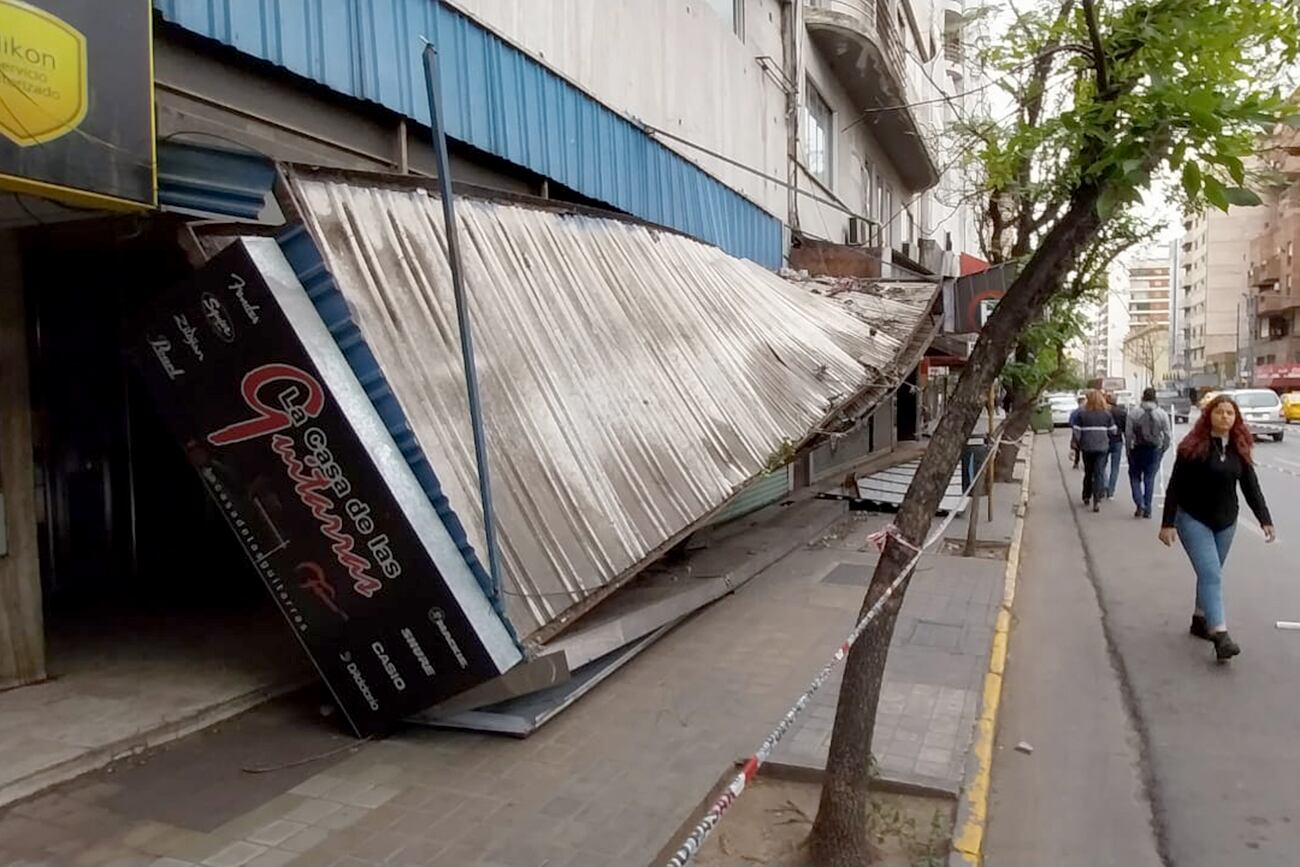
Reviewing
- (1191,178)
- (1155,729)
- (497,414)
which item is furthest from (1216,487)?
(497,414)

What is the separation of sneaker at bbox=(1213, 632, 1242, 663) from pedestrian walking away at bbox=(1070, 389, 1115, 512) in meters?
8.08

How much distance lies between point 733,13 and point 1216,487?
433 inches

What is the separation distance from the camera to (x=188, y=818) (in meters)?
4.06

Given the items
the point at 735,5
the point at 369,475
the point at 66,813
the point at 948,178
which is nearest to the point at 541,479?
the point at 369,475

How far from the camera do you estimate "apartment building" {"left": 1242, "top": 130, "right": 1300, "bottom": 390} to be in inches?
2493

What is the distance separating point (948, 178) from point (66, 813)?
35.7 m

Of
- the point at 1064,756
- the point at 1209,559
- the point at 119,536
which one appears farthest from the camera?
the point at 119,536

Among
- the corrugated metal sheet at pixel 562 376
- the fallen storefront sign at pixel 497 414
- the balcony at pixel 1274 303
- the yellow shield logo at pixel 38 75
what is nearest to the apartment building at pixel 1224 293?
the balcony at pixel 1274 303

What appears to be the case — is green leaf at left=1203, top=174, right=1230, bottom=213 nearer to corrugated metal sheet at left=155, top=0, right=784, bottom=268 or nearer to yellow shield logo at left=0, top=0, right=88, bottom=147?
yellow shield logo at left=0, top=0, right=88, bottom=147

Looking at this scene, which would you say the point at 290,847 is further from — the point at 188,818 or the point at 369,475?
the point at 369,475

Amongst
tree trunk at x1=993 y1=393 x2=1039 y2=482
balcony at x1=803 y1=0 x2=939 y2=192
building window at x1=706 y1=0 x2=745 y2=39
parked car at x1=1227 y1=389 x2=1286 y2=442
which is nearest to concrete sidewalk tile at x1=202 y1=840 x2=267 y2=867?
building window at x1=706 y1=0 x2=745 y2=39

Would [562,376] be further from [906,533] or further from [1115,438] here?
[1115,438]

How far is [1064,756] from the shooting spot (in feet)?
17.3

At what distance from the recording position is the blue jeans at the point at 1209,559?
6848 mm
